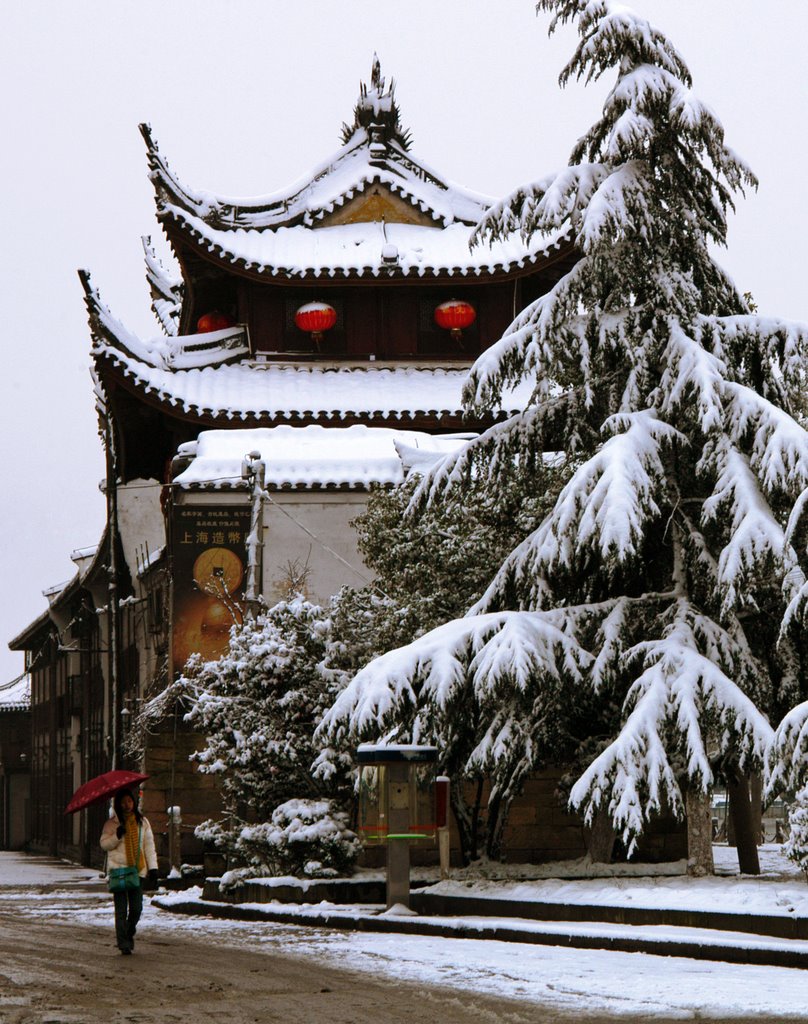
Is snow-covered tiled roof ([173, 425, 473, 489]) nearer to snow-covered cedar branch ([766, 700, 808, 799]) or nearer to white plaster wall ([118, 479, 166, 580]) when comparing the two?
white plaster wall ([118, 479, 166, 580])

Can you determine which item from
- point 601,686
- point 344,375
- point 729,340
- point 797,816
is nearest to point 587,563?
point 601,686

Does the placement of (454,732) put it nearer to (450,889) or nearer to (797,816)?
(450,889)

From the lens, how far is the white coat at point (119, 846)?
45.8 ft

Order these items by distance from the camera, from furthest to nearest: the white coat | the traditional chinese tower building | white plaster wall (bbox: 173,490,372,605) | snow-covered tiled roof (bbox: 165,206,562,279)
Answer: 1. snow-covered tiled roof (bbox: 165,206,562,279)
2. the traditional chinese tower building
3. white plaster wall (bbox: 173,490,372,605)
4. the white coat

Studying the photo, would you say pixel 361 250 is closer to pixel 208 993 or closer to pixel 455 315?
pixel 455 315

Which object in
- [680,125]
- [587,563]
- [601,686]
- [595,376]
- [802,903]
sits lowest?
[802,903]

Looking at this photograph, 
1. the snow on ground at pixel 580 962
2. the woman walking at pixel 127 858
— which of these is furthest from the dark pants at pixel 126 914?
the snow on ground at pixel 580 962

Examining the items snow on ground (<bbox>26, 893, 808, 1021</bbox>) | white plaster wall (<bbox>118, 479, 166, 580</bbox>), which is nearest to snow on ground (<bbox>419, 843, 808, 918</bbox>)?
snow on ground (<bbox>26, 893, 808, 1021</bbox>)

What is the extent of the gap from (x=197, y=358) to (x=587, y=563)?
1770cm

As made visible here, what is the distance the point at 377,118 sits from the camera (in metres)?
36.6

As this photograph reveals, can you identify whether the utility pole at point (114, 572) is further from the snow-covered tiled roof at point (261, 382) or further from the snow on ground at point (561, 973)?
the snow on ground at point (561, 973)

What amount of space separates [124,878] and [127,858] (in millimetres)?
204

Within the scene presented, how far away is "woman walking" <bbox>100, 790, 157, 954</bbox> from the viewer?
44.7 feet

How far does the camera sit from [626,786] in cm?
1520
